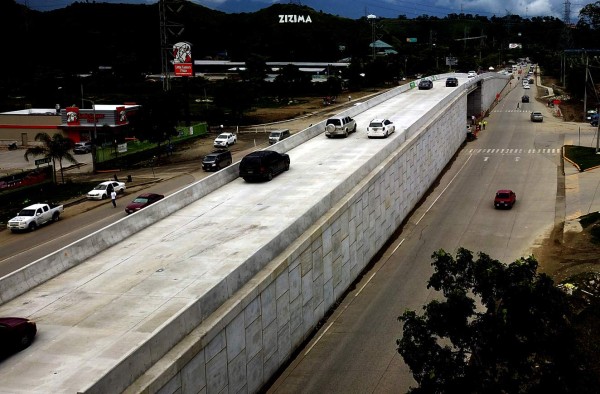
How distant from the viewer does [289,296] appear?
24.8m

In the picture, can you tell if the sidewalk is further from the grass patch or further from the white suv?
the white suv

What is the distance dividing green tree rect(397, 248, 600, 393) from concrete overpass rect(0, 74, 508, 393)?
591 cm

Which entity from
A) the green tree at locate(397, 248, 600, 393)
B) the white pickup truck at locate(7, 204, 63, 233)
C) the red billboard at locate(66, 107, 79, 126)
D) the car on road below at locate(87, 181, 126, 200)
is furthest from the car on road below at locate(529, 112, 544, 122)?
the green tree at locate(397, 248, 600, 393)

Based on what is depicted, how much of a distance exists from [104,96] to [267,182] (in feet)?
354

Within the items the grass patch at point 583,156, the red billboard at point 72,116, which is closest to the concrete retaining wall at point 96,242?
the grass patch at point 583,156

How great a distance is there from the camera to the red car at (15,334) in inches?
691

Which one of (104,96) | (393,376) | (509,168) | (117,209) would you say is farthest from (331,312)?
(104,96)

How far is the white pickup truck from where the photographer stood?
145 ft

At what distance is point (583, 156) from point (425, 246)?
32716mm

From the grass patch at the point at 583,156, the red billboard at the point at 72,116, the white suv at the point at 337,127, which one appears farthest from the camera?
the red billboard at the point at 72,116

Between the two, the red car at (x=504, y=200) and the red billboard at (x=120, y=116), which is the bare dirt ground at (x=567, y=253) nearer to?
the red car at (x=504, y=200)

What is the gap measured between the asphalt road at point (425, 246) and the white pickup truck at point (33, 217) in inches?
912

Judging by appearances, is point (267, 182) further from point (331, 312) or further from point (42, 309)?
point (42, 309)

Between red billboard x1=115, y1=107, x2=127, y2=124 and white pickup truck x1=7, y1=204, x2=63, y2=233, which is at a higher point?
red billboard x1=115, y1=107, x2=127, y2=124
